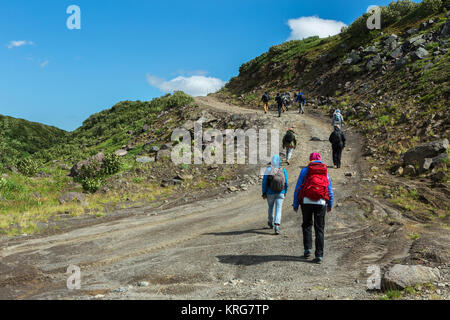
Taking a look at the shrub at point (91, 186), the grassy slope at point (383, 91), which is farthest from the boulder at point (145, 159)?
the grassy slope at point (383, 91)

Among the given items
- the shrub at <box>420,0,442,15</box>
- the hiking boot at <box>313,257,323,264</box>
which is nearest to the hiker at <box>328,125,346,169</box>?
the hiking boot at <box>313,257,323,264</box>

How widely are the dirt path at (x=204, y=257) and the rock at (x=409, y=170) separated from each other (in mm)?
2399

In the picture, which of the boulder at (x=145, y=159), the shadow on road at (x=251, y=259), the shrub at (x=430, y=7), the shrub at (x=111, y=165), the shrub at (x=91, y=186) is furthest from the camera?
the shrub at (x=430, y=7)

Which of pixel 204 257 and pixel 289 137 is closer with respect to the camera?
pixel 204 257

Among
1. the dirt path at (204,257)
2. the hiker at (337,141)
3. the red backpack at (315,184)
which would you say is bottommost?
the dirt path at (204,257)

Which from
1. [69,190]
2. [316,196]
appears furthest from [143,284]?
[69,190]

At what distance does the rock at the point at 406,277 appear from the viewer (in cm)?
487

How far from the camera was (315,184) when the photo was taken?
6359mm

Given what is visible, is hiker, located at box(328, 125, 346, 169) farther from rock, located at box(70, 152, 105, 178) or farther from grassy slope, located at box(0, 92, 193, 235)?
rock, located at box(70, 152, 105, 178)

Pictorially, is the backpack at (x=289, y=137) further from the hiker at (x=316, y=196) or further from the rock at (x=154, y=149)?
the rock at (x=154, y=149)

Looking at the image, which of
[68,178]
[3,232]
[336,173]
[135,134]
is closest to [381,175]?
[336,173]

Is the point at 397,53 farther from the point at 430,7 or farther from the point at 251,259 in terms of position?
the point at 251,259

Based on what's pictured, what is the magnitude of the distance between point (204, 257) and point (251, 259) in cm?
115

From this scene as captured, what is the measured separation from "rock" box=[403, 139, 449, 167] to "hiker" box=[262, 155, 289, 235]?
7.57 meters
